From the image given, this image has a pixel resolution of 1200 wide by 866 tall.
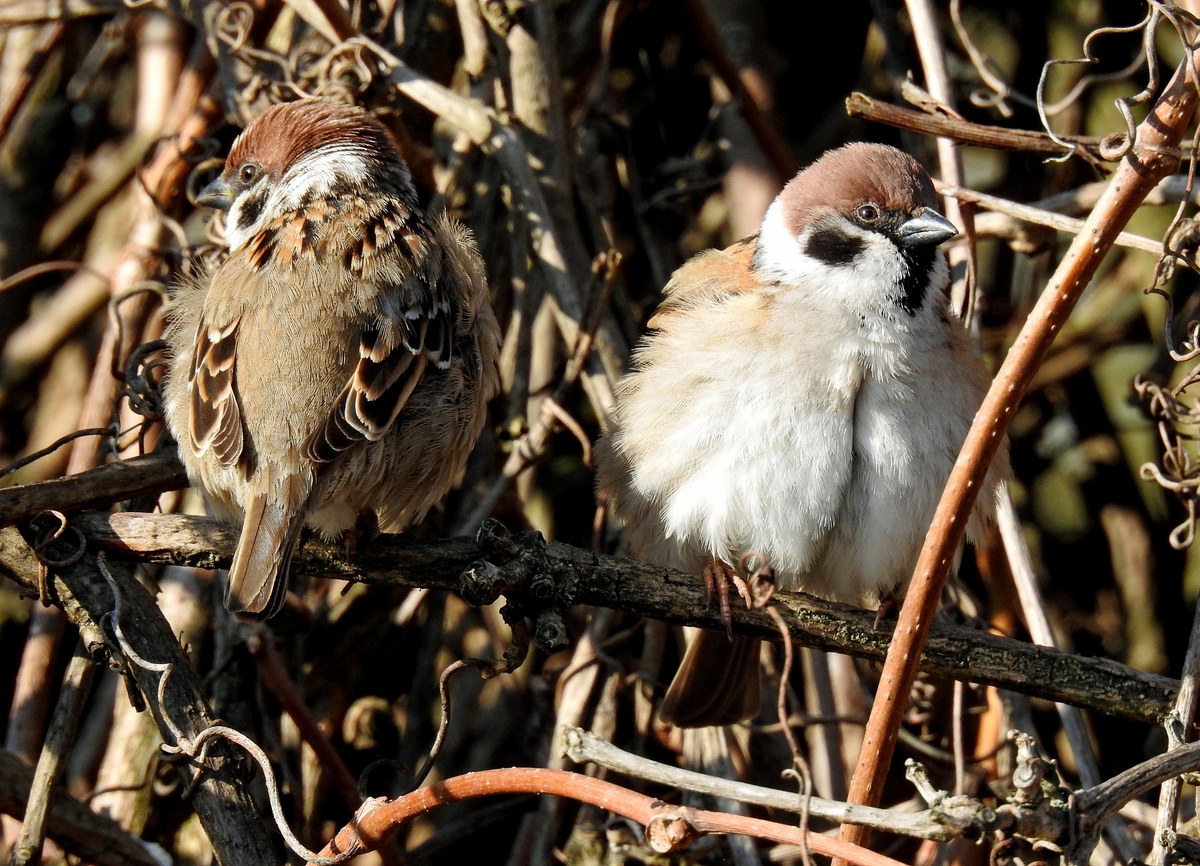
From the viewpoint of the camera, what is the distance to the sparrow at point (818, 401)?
251cm

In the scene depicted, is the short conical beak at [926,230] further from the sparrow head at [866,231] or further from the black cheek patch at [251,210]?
the black cheek patch at [251,210]

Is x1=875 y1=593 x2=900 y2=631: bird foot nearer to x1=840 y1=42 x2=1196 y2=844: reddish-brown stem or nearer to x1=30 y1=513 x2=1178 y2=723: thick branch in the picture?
x1=30 y1=513 x2=1178 y2=723: thick branch

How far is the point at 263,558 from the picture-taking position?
2.22 metres

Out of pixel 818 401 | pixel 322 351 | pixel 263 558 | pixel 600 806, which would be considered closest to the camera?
pixel 600 806

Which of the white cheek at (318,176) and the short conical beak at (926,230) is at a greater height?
the white cheek at (318,176)

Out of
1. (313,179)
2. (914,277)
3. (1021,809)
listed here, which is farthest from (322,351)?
(1021,809)

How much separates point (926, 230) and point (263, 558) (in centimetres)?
138

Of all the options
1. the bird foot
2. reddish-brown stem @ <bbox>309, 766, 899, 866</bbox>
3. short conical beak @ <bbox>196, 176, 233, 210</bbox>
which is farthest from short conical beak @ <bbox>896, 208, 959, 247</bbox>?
short conical beak @ <bbox>196, 176, 233, 210</bbox>

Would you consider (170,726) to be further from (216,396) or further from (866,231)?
(866,231)

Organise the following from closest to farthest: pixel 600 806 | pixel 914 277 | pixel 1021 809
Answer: pixel 1021 809 < pixel 600 806 < pixel 914 277

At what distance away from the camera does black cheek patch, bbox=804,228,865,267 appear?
2.65 metres

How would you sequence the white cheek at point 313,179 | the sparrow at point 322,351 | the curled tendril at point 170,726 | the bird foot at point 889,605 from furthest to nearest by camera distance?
the white cheek at point 313,179 → the bird foot at point 889,605 → the sparrow at point 322,351 → the curled tendril at point 170,726

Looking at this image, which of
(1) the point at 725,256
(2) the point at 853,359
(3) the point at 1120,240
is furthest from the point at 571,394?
(3) the point at 1120,240

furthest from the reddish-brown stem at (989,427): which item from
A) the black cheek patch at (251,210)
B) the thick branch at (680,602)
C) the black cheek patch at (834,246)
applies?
the black cheek patch at (251,210)
